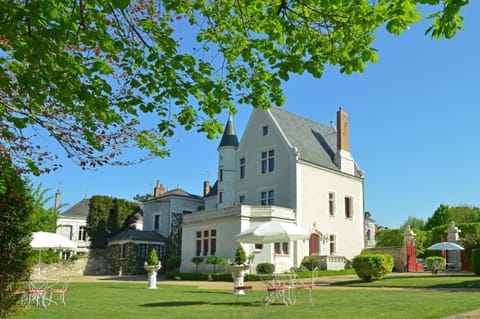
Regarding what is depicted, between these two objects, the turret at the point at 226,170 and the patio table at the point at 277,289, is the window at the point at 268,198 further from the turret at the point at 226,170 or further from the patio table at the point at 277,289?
the patio table at the point at 277,289

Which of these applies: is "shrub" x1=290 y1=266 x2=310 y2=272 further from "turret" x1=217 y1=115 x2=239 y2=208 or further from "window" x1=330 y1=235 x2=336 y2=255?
"turret" x1=217 y1=115 x2=239 y2=208

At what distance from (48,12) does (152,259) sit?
62.3ft

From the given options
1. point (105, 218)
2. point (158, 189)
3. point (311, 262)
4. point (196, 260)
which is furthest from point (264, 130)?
point (158, 189)

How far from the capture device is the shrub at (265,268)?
27.0 metres

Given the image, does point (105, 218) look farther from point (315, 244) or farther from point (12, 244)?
point (12, 244)

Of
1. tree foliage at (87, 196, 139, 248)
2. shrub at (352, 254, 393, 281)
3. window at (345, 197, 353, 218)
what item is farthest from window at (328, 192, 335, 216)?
tree foliage at (87, 196, 139, 248)

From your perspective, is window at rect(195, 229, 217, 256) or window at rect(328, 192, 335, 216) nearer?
window at rect(195, 229, 217, 256)

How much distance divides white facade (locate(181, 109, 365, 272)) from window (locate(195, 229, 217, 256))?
0.07 metres

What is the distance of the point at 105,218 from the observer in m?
42.7

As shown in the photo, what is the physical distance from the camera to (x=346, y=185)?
35.7 metres

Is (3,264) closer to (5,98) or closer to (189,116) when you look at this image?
(5,98)

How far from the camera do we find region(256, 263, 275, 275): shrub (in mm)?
26953

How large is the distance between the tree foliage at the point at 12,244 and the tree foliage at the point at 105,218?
3545 centimetres

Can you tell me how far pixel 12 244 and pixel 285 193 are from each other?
24.6 m
